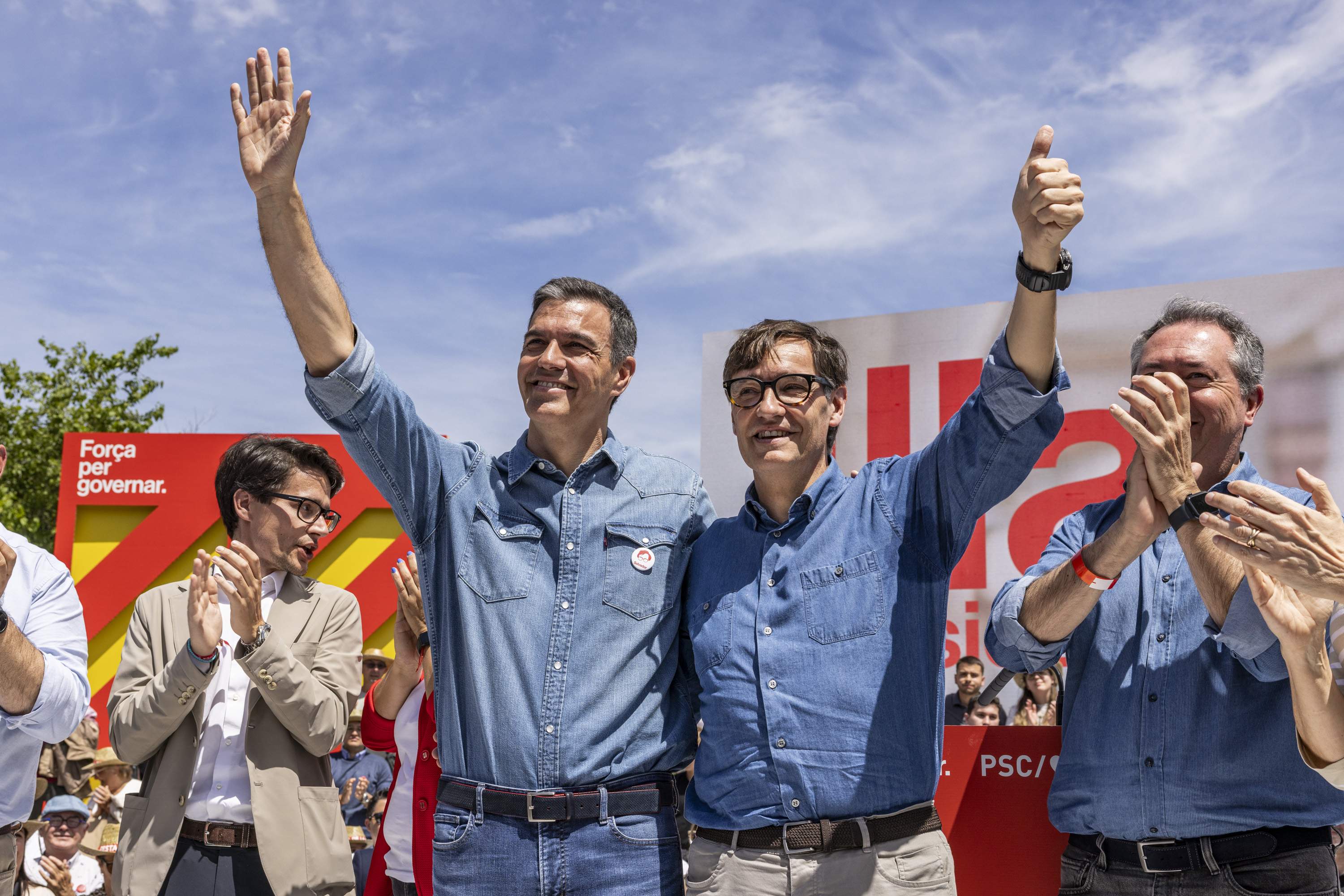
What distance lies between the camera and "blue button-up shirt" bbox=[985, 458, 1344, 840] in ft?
8.00

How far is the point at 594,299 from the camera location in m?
2.93

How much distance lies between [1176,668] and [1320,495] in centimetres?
54

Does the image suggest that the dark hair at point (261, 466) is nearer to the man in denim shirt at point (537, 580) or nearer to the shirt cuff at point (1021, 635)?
the man in denim shirt at point (537, 580)

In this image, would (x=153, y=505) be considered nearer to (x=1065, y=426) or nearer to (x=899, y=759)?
(x=1065, y=426)

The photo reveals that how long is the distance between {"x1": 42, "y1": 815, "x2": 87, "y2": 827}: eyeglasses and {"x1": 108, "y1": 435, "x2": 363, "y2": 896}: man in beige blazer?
11.4 feet

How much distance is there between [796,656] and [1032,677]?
5585 millimetres

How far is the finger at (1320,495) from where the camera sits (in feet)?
7.49

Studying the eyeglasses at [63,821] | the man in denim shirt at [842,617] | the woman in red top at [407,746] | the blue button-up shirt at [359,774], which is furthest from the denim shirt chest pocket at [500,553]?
the blue button-up shirt at [359,774]

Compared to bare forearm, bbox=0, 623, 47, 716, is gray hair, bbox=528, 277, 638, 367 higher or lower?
higher

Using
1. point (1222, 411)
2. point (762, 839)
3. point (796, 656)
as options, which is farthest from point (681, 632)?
point (1222, 411)

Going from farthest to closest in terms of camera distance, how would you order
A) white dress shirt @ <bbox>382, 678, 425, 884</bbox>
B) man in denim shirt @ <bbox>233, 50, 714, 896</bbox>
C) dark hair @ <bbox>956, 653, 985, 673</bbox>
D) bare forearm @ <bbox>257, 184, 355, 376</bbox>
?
dark hair @ <bbox>956, 653, 985, 673</bbox>
white dress shirt @ <bbox>382, 678, 425, 884</bbox>
man in denim shirt @ <bbox>233, 50, 714, 896</bbox>
bare forearm @ <bbox>257, 184, 355, 376</bbox>

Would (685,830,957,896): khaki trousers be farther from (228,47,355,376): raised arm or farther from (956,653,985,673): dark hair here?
(956,653,985,673): dark hair

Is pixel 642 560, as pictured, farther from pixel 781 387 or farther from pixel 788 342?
pixel 788 342

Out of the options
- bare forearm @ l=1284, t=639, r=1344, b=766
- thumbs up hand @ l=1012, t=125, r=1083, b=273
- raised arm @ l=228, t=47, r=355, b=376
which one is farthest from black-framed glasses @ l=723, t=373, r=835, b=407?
bare forearm @ l=1284, t=639, r=1344, b=766
